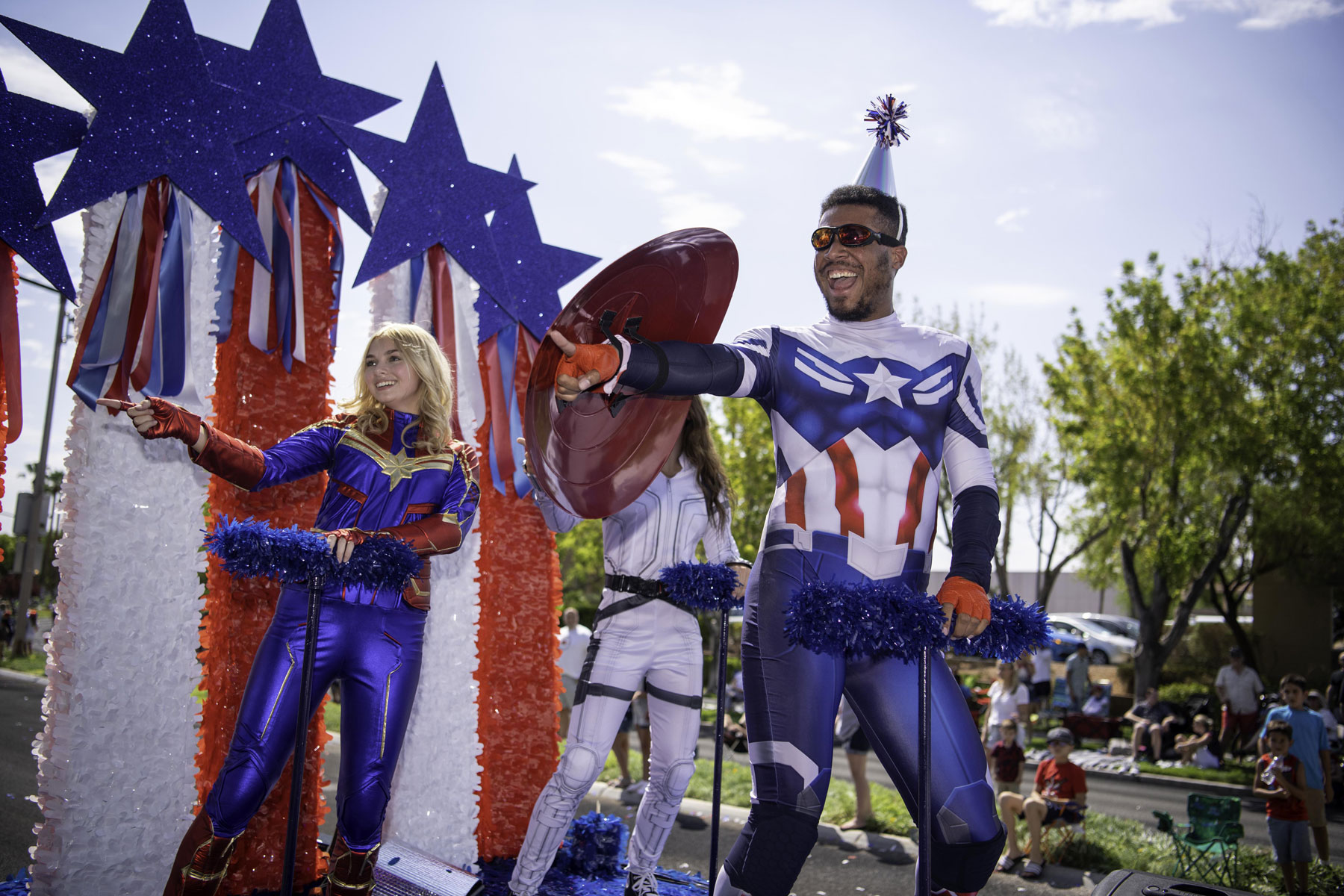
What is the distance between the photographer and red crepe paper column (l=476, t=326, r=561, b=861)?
5039mm

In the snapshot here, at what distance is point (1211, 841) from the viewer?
21.0 feet

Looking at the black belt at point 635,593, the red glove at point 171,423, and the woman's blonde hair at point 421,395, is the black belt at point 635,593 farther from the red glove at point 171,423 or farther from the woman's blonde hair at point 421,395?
the red glove at point 171,423

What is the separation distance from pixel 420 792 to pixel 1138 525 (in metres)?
16.4

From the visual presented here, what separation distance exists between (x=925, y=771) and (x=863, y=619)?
1.53 feet

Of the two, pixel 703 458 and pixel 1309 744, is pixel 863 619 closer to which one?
pixel 703 458

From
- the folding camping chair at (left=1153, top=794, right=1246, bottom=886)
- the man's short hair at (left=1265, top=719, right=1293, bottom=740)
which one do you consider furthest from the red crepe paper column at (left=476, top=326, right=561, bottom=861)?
the man's short hair at (left=1265, top=719, right=1293, bottom=740)

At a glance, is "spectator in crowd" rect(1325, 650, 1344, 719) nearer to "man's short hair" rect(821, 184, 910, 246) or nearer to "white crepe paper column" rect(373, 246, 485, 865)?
"white crepe paper column" rect(373, 246, 485, 865)

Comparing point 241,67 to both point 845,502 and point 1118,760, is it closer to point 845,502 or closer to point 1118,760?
point 845,502

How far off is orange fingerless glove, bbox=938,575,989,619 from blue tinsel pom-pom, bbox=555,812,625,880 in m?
3.07

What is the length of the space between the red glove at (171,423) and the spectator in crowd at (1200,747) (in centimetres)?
1447

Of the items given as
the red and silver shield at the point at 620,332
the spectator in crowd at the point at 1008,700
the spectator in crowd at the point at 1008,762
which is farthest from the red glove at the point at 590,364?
the spectator in crowd at the point at 1008,700

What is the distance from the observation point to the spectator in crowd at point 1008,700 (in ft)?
30.8

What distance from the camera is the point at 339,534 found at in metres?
3.06

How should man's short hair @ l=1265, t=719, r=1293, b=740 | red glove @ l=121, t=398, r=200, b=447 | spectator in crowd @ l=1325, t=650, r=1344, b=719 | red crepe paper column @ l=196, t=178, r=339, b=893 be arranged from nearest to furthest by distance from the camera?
red glove @ l=121, t=398, r=200, b=447 < red crepe paper column @ l=196, t=178, r=339, b=893 < man's short hair @ l=1265, t=719, r=1293, b=740 < spectator in crowd @ l=1325, t=650, r=1344, b=719
